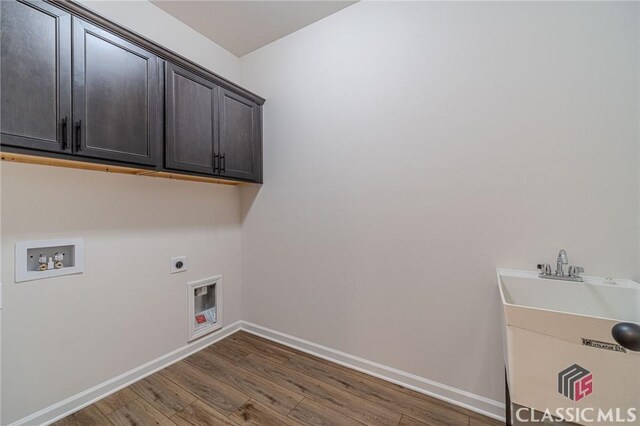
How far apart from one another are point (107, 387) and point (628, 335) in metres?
2.62

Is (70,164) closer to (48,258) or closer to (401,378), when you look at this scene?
(48,258)

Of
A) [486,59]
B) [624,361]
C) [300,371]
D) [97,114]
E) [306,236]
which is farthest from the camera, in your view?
[306,236]

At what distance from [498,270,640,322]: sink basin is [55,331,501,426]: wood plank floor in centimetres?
79

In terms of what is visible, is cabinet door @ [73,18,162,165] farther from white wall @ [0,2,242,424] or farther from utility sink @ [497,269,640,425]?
utility sink @ [497,269,640,425]

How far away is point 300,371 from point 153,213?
1630 mm

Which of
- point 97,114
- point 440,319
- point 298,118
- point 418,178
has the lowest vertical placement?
point 440,319

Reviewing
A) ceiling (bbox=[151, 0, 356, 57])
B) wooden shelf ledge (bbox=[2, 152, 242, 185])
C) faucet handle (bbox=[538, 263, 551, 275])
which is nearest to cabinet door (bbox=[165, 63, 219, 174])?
wooden shelf ledge (bbox=[2, 152, 242, 185])

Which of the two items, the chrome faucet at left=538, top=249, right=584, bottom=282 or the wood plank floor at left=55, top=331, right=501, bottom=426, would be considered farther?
the wood plank floor at left=55, top=331, right=501, bottom=426

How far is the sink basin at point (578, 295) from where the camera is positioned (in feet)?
3.81

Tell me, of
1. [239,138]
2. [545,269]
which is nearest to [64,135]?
[239,138]

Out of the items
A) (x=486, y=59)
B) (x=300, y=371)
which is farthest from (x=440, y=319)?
(x=486, y=59)

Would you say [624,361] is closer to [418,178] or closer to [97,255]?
[418,178]

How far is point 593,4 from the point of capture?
132 centimetres

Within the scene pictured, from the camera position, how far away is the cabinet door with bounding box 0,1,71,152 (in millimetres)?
1145
